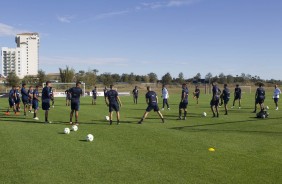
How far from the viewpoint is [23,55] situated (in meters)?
180

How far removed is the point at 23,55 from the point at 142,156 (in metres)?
184

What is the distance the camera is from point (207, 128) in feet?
49.3

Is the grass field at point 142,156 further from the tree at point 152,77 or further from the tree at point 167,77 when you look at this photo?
the tree at point 152,77

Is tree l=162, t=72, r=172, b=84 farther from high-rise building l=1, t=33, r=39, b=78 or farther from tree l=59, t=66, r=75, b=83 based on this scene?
high-rise building l=1, t=33, r=39, b=78

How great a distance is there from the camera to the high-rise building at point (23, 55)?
590 feet

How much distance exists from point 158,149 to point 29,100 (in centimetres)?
1558

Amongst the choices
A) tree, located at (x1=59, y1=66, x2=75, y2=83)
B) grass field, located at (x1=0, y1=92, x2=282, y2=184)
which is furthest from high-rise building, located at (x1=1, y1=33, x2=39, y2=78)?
grass field, located at (x1=0, y1=92, x2=282, y2=184)

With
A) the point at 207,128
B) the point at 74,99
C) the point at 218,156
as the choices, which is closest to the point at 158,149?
the point at 218,156

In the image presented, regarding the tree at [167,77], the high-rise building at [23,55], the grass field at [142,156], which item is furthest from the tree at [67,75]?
the high-rise building at [23,55]

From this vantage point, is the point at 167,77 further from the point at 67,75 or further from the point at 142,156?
the point at 142,156

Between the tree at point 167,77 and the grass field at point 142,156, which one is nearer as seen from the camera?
the grass field at point 142,156

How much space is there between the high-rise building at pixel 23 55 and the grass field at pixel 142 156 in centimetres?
17679

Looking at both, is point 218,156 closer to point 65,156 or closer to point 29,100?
point 65,156

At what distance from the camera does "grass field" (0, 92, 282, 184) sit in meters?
7.21
